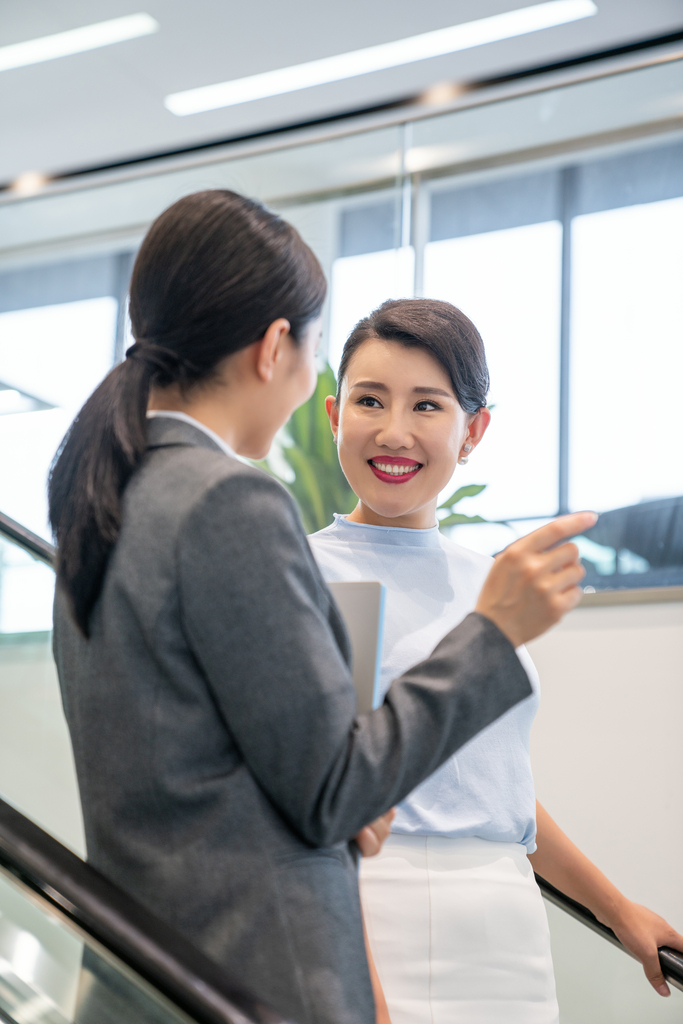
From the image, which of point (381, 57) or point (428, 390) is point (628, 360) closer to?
point (381, 57)

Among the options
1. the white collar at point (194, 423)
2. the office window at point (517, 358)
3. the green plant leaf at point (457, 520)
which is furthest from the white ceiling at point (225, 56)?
the white collar at point (194, 423)

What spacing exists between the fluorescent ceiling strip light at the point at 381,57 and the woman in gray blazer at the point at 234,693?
325cm

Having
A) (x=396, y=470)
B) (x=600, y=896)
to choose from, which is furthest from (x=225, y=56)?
(x=600, y=896)

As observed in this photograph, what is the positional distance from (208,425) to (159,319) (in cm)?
12

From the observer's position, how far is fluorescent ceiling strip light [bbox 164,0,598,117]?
143 inches

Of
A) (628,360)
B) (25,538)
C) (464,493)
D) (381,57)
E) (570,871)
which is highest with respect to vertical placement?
(381,57)

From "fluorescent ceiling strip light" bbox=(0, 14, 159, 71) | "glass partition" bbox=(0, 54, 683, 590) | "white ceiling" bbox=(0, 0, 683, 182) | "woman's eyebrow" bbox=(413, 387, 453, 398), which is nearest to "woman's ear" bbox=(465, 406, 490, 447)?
"woman's eyebrow" bbox=(413, 387, 453, 398)

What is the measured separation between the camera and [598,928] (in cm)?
162

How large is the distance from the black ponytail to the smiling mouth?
543 mm

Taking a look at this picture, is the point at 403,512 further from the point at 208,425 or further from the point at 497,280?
the point at 497,280

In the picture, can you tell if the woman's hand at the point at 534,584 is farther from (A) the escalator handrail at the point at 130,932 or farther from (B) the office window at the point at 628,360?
(B) the office window at the point at 628,360

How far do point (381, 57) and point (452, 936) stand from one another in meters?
3.60

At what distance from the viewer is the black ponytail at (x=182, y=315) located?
0.92m

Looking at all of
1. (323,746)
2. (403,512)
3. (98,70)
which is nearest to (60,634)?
(323,746)
